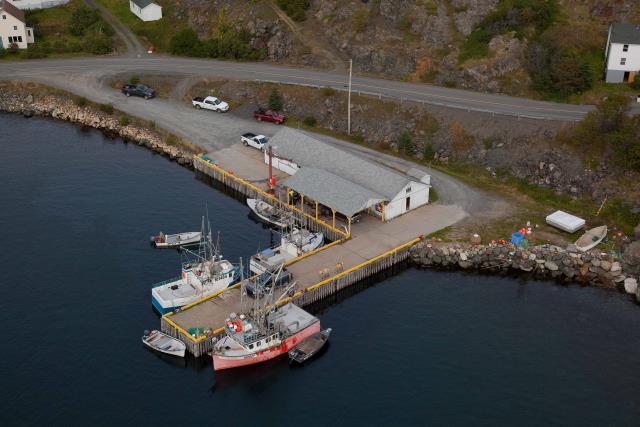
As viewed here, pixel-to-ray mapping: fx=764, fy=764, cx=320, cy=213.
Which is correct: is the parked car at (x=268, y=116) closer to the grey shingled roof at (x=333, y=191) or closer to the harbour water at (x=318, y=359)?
the grey shingled roof at (x=333, y=191)

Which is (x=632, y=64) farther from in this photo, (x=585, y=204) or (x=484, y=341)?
(x=484, y=341)

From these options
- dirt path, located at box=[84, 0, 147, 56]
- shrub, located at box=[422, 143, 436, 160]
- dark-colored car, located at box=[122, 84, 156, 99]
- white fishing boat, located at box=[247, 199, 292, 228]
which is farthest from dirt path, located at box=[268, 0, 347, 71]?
white fishing boat, located at box=[247, 199, 292, 228]

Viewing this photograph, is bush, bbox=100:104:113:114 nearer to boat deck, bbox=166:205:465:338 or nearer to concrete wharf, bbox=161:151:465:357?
concrete wharf, bbox=161:151:465:357

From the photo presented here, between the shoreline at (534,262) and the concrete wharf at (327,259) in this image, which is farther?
the shoreline at (534,262)

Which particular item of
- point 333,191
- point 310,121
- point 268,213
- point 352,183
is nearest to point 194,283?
point 268,213

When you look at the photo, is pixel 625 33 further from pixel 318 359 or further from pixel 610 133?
pixel 318 359

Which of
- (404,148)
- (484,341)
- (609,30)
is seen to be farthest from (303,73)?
(484,341)

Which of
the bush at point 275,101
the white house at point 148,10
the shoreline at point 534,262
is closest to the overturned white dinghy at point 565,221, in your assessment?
the shoreline at point 534,262
